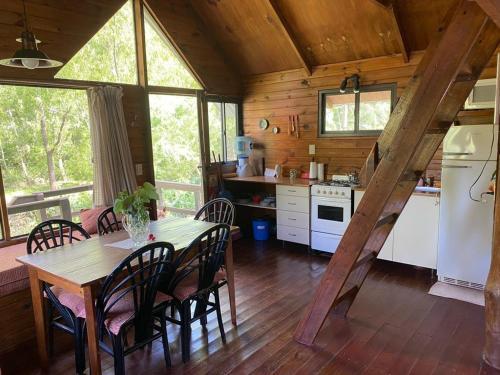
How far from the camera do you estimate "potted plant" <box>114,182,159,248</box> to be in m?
2.56

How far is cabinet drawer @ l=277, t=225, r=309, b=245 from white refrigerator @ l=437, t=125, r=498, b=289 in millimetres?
1600

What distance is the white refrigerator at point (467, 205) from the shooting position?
3285 millimetres

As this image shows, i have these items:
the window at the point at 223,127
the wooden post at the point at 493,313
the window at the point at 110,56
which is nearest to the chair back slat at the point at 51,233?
the window at the point at 110,56

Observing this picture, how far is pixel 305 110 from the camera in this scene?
5.11m

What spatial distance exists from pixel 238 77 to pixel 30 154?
3.18 metres

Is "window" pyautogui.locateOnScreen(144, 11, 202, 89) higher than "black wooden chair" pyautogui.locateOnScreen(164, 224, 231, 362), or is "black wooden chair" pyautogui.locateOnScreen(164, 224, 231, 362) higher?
"window" pyautogui.locateOnScreen(144, 11, 202, 89)

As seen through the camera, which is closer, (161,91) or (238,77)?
(161,91)

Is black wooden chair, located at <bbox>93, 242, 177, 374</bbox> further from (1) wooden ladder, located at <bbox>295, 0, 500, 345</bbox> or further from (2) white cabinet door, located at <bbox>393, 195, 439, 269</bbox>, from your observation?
(2) white cabinet door, located at <bbox>393, 195, 439, 269</bbox>

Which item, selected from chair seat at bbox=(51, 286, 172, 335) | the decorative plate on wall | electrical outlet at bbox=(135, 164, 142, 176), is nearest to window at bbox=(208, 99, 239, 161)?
the decorative plate on wall

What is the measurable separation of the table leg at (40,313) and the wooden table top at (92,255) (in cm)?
13

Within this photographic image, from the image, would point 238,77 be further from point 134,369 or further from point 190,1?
point 134,369

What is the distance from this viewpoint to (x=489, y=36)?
2428mm

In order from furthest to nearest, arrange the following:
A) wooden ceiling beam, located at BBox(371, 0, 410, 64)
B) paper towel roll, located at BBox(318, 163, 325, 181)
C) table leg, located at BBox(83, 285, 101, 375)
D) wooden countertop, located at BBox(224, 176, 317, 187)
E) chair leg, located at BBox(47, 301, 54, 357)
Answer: paper towel roll, located at BBox(318, 163, 325, 181), wooden countertop, located at BBox(224, 176, 317, 187), wooden ceiling beam, located at BBox(371, 0, 410, 64), chair leg, located at BBox(47, 301, 54, 357), table leg, located at BBox(83, 285, 101, 375)

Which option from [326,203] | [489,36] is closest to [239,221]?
[326,203]
